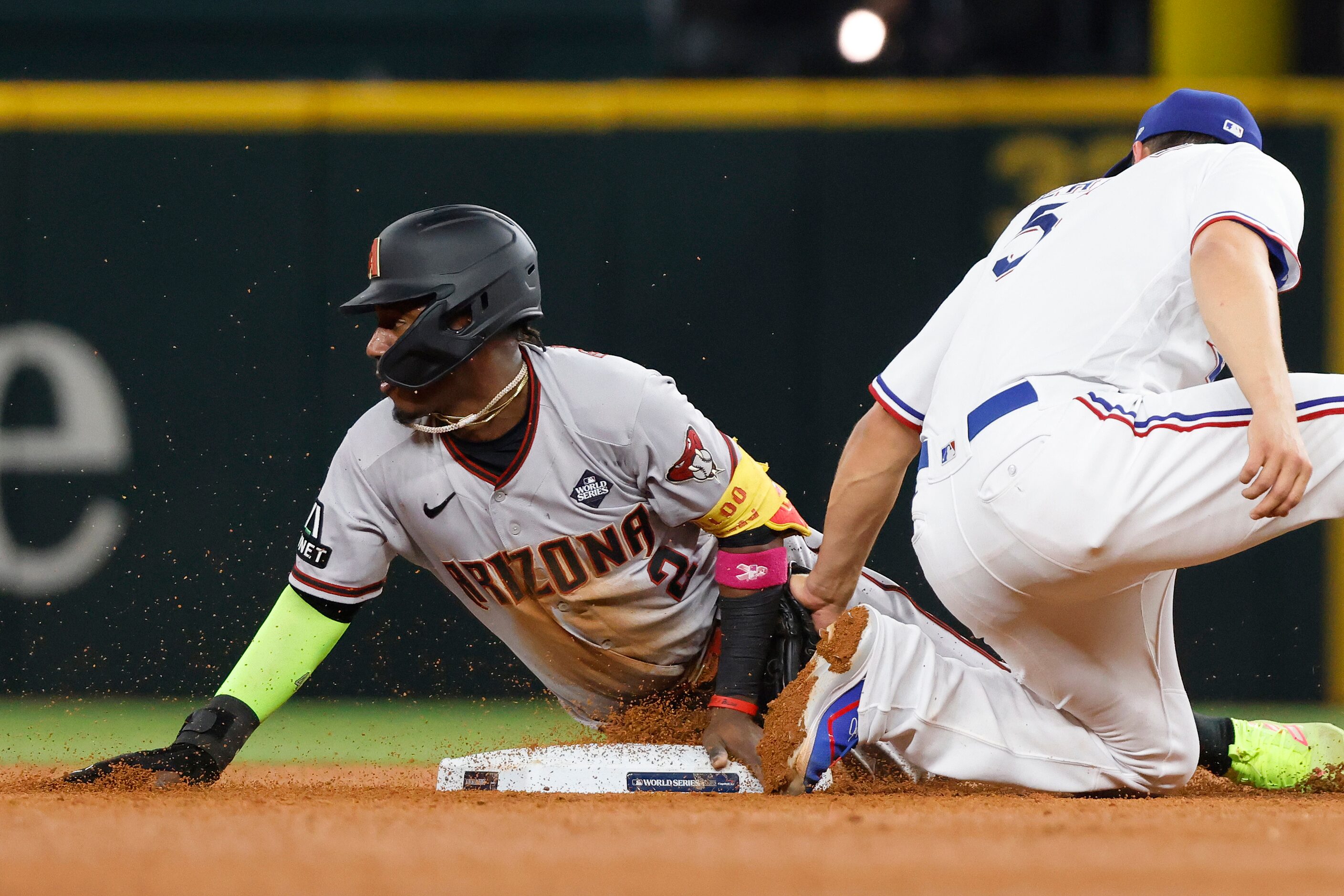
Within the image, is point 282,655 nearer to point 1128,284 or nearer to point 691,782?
point 691,782

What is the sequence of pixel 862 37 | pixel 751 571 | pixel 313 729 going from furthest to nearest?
pixel 862 37 → pixel 313 729 → pixel 751 571

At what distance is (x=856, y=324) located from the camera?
16.1ft

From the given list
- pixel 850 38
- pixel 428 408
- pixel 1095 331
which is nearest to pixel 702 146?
pixel 850 38

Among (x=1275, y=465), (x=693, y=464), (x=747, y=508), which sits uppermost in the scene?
→ (x=1275, y=465)

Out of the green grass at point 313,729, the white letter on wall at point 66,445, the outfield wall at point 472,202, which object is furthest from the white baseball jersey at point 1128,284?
the white letter on wall at point 66,445

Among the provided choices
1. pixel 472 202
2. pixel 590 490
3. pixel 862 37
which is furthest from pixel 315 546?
pixel 862 37

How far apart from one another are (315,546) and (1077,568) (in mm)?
1414

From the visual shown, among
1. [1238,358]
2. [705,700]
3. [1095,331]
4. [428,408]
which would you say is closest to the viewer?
[1238,358]

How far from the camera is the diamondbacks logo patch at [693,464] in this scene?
2.66 m

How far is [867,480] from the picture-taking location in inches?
103

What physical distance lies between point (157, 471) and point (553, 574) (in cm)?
259

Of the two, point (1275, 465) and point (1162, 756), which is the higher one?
point (1275, 465)

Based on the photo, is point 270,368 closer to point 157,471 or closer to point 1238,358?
point 157,471

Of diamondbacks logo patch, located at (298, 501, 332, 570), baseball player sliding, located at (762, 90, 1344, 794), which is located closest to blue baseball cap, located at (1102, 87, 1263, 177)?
baseball player sliding, located at (762, 90, 1344, 794)
